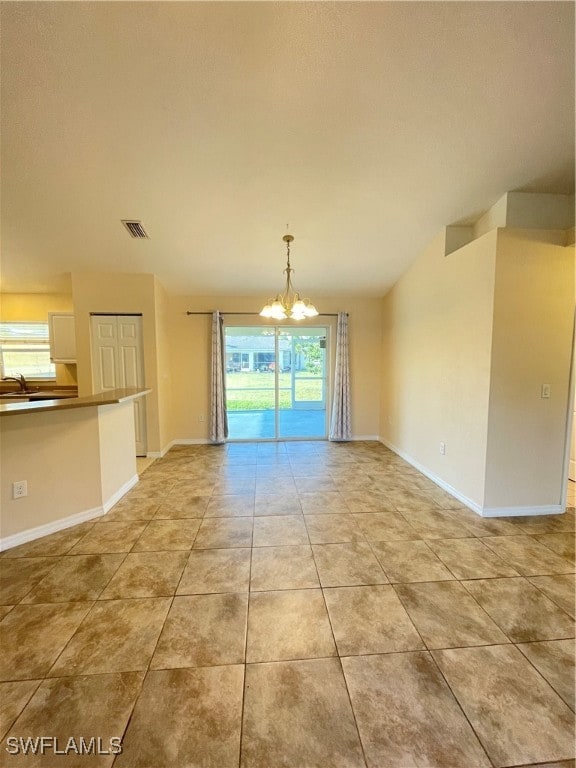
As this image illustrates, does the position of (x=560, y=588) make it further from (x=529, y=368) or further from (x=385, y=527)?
(x=529, y=368)

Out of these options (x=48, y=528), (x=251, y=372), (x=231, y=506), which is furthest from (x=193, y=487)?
(x=251, y=372)

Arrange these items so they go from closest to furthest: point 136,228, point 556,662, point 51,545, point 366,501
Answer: point 556,662
point 51,545
point 366,501
point 136,228

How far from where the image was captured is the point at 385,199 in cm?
282

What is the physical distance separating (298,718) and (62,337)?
5313 millimetres

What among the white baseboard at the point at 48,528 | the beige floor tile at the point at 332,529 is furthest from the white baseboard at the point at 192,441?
the beige floor tile at the point at 332,529

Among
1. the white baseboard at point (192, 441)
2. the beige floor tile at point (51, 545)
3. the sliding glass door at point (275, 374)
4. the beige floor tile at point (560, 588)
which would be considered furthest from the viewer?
the sliding glass door at point (275, 374)

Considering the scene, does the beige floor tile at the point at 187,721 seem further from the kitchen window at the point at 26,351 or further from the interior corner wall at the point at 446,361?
the kitchen window at the point at 26,351

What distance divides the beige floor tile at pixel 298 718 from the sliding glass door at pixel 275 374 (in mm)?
4046

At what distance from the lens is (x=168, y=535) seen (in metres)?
2.44

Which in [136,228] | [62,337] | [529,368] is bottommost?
[529,368]

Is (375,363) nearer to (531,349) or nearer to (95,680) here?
(531,349)

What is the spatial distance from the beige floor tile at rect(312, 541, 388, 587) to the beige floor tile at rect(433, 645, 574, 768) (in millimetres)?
557

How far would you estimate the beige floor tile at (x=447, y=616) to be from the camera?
1.52 metres

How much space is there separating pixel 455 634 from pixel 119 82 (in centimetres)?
367
